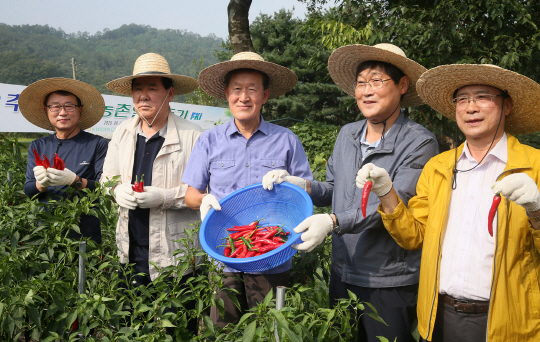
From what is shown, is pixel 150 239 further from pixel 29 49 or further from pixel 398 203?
pixel 29 49

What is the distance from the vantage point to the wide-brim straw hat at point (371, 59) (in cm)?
216

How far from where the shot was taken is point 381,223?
6.70 ft

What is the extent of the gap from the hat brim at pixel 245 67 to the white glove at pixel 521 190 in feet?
4.93

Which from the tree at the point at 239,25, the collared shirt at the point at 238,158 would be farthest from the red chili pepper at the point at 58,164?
the tree at the point at 239,25

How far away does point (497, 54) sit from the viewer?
5848 mm

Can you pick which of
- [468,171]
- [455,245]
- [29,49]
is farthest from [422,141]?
[29,49]

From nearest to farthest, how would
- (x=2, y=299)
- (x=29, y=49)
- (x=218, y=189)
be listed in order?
1. (x=2, y=299)
2. (x=218, y=189)
3. (x=29, y=49)

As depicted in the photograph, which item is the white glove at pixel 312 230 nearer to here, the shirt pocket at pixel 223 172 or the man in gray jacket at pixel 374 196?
the man in gray jacket at pixel 374 196

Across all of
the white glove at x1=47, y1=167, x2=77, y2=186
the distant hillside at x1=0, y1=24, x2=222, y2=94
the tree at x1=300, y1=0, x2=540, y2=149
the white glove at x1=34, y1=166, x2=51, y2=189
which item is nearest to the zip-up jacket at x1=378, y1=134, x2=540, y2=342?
the white glove at x1=47, y1=167, x2=77, y2=186

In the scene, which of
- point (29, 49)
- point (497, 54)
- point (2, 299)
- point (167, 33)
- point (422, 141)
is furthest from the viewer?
point (167, 33)

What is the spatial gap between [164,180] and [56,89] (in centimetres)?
139

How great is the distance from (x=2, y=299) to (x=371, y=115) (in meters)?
1.87

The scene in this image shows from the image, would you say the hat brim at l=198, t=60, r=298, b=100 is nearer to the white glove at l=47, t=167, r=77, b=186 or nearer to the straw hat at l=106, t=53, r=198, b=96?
the straw hat at l=106, t=53, r=198, b=96

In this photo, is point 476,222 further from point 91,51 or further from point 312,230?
point 91,51
